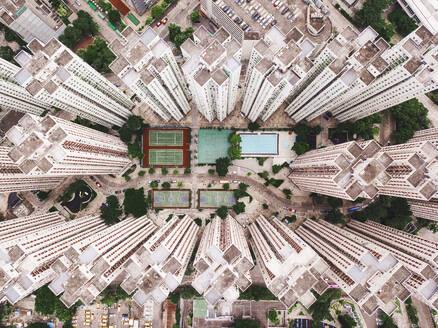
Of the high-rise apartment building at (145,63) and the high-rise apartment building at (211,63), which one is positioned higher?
the high-rise apartment building at (145,63)

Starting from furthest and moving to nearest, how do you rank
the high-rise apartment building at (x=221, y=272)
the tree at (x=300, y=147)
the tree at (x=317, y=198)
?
the tree at (x=317, y=198) < the tree at (x=300, y=147) < the high-rise apartment building at (x=221, y=272)

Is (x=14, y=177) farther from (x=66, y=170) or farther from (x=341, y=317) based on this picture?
(x=341, y=317)

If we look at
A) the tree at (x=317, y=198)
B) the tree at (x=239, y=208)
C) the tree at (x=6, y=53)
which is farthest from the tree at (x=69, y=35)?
the tree at (x=317, y=198)

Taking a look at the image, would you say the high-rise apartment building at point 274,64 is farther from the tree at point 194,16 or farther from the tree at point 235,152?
the tree at point 194,16

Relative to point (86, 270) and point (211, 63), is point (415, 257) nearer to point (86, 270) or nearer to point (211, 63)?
point (211, 63)

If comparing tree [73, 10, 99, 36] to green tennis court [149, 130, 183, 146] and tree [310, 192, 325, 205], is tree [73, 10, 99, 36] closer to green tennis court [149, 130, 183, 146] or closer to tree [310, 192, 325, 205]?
green tennis court [149, 130, 183, 146]
